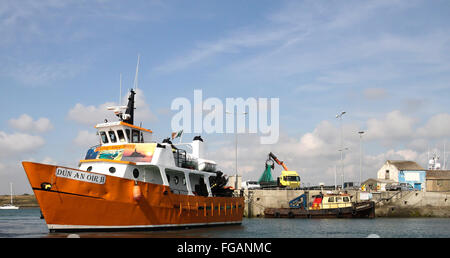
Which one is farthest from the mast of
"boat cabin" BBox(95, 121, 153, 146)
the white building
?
the white building

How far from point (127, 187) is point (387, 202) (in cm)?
4189

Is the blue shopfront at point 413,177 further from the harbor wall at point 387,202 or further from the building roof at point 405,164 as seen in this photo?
the harbor wall at point 387,202

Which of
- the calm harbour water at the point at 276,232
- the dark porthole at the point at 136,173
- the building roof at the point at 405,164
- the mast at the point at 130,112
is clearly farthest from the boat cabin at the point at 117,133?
the building roof at the point at 405,164

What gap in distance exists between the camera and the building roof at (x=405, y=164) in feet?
243

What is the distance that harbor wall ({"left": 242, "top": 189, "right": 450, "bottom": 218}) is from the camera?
54906 mm

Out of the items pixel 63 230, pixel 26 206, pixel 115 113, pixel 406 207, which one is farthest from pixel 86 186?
pixel 26 206

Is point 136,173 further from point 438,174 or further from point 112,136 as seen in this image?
point 438,174

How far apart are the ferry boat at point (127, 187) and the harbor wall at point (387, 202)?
785 inches

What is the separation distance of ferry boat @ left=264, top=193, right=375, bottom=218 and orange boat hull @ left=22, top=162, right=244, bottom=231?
2490 cm

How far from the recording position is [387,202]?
2175 inches

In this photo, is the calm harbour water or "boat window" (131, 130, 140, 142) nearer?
the calm harbour water

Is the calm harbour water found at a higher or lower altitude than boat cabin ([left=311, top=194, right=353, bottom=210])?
lower

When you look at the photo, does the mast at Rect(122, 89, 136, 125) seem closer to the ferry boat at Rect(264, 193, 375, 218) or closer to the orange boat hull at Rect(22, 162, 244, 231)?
the orange boat hull at Rect(22, 162, 244, 231)
